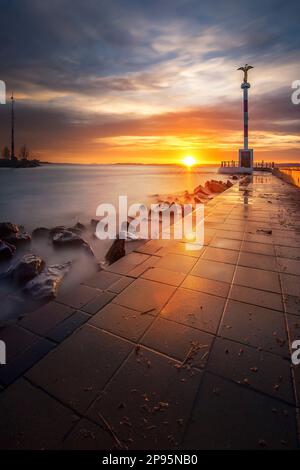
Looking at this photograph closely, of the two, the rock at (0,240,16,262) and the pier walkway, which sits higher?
the rock at (0,240,16,262)

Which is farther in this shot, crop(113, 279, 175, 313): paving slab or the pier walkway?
crop(113, 279, 175, 313): paving slab

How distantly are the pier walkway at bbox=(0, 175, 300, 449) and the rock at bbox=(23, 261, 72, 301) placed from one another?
1.19 meters

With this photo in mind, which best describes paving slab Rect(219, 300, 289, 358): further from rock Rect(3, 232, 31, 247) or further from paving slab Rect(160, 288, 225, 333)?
Answer: rock Rect(3, 232, 31, 247)

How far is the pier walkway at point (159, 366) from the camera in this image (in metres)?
1.36

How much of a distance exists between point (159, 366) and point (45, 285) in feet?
9.85

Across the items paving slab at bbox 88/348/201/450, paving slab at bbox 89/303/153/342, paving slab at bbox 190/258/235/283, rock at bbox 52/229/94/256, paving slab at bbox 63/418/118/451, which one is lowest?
paving slab at bbox 63/418/118/451

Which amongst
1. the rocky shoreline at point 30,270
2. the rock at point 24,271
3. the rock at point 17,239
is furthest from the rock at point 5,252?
the rock at point 24,271

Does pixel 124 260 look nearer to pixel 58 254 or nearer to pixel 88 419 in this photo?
pixel 88 419

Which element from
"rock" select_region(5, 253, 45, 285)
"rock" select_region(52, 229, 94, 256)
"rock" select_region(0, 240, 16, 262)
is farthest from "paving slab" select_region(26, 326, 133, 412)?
"rock" select_region(0, 240, 16, 262)

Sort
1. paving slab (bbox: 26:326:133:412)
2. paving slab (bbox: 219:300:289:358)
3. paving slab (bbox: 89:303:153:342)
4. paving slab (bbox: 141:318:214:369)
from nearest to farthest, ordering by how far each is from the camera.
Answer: paving slab (bbox: 26:326:133:412) → paving slab (bbox: 141:318:214:369) → paving slab (bbox: 219:300:289:358) → paving slab (bbox: 89:303:153:342)

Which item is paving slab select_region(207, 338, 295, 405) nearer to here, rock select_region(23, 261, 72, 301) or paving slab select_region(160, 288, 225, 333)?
paving slab select_region(160, 288, 225, 333)

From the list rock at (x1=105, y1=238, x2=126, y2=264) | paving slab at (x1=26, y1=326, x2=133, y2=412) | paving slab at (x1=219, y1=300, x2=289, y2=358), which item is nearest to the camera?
paving slab at (x1=26, y1=326, x2=133, y2=412)

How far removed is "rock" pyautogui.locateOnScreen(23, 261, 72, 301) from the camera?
3.93 metres

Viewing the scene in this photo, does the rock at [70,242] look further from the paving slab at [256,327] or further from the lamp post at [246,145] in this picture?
the lamp post at [246,145]
